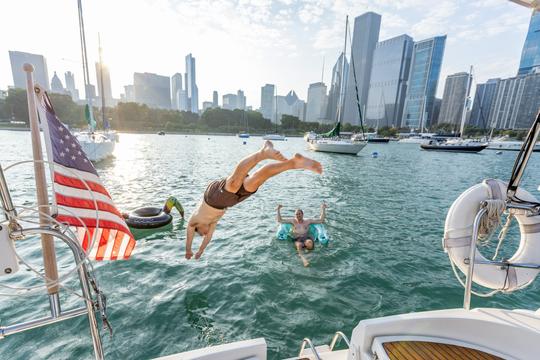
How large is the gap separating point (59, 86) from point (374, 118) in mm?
124136

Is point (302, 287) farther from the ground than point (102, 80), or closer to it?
closer to it

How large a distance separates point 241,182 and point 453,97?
12935 cm

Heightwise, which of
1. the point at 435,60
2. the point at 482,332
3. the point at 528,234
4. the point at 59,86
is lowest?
the point at 482,332

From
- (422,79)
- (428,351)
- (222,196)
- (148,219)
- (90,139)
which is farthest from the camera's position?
(422,79)

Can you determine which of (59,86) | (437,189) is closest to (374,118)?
(437,189)

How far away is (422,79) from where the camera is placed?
107500mm

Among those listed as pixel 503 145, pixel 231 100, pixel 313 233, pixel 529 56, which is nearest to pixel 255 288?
pixel 313 233

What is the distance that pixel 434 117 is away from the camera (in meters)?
114

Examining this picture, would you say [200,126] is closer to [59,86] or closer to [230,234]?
[59,86]

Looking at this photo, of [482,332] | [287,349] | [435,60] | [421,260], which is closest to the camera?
[482,332]

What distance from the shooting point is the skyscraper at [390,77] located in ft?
353

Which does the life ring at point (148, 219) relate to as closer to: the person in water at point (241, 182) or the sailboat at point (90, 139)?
the person in water at point (241, 182)

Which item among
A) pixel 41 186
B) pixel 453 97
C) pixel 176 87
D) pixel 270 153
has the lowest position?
pixel 41 186

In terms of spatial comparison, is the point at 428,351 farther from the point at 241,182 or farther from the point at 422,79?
the point at 422,79
